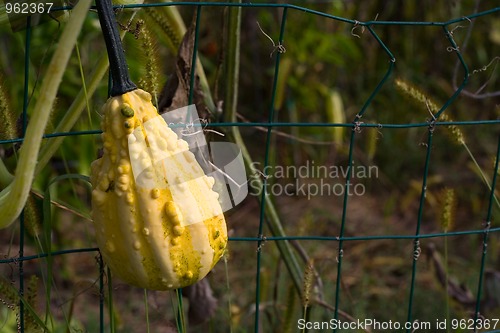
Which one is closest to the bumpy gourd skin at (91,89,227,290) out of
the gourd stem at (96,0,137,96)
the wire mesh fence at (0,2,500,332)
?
the gourd stem at (96,0,137,96)

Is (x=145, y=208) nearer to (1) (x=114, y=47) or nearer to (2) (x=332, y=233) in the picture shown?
(1) (x=114, y=47)

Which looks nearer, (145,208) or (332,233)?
(145,208)

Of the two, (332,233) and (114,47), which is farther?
(332,233)

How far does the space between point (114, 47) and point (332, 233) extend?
175 cm

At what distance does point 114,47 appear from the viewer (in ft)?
2.72

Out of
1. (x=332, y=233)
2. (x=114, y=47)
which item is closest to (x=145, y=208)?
(x=114, y=47)

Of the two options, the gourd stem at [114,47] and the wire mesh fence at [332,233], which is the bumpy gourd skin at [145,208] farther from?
the wire mesh fence at [332,233]

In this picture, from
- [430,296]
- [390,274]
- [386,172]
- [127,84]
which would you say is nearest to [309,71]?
[386,172]

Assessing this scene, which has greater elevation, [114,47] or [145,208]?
[114,47]

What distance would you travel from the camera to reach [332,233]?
248 centimetres

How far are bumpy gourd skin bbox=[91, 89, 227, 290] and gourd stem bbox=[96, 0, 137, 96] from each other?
1cm

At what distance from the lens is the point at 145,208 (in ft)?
2.77

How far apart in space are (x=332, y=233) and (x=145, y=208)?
1.69 metres

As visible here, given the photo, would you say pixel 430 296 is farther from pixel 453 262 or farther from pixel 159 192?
pixel 159 192
